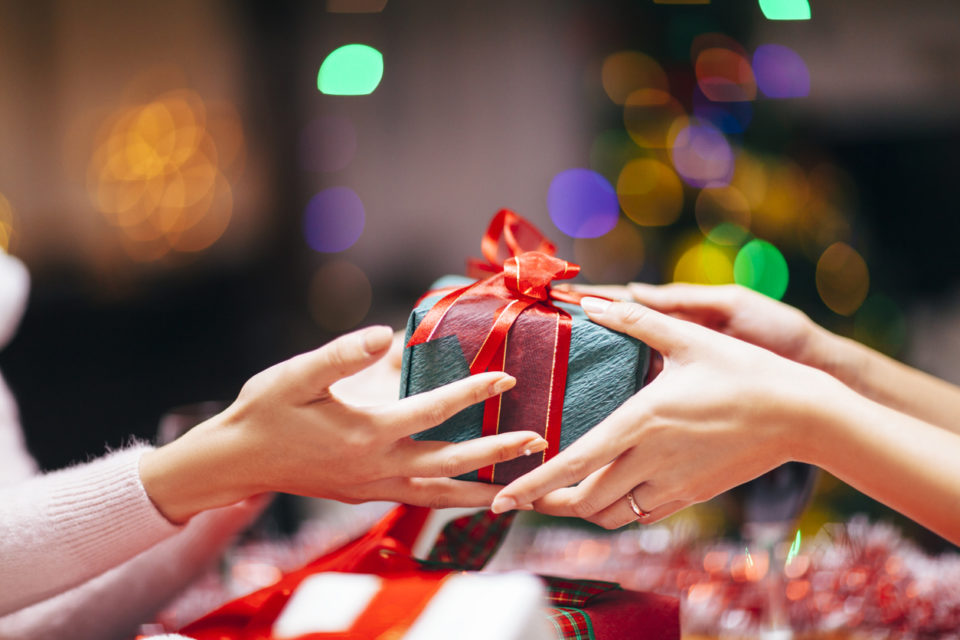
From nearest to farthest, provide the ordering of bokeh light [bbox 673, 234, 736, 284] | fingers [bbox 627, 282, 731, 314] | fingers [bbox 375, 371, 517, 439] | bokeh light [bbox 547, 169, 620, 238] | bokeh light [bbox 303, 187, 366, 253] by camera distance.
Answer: fingers [bbox 375, 371, 517, 439], fingers [bbox 627, 282, 731, 314], bokeh light [bbox 673, 234, 736, 284], bokeh light [bbox 547, 169, 620, 238], bokeh light [bbox 303, 187, 366, 253]

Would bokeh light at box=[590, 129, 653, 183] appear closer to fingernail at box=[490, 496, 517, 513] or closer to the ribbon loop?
the ribbon loop

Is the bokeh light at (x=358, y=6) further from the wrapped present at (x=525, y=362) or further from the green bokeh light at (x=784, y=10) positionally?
the wrapped present at (x=525, y=362)

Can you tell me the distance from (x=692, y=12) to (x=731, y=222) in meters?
0.54

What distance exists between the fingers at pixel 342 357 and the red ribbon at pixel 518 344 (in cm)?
8

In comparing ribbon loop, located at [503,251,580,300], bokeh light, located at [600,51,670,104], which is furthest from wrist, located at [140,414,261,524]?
bokeh light, located at [600,51,670,104]

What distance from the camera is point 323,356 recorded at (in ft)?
1.45

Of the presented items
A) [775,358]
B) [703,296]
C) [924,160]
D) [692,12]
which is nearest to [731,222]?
[924,160]

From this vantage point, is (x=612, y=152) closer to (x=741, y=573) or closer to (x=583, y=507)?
(x=741, y=573)

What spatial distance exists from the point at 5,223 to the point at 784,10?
2.29 meters

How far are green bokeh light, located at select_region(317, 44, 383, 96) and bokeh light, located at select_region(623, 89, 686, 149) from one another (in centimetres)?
70

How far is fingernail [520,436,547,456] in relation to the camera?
50cm


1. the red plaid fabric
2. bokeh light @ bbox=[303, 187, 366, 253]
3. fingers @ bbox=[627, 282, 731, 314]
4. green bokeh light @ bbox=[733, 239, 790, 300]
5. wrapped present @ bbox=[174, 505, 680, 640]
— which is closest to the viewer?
wrapped present @ bbox=[174, 505, 680, 640]

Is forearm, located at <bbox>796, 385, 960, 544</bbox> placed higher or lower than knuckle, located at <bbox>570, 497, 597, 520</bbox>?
higher

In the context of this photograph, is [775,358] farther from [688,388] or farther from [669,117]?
[669,117]
